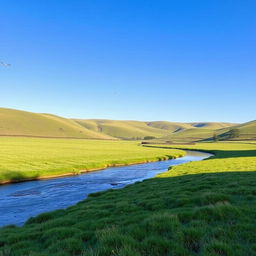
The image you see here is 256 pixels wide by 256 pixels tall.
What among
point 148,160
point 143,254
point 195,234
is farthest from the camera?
point 148,160

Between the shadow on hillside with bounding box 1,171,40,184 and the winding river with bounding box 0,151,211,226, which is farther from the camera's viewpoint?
the shadow on hillside with bounding box 1,171,40,184

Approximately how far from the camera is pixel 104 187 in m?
31.6

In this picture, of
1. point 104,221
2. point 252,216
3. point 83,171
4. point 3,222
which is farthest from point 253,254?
point 83,171

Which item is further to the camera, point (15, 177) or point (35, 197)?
point (15, 177)

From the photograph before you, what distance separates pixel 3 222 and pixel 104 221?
35.9 ft

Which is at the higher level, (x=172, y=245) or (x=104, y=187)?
(x=172, y=245)

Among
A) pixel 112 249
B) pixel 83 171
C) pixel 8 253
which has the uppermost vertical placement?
pixel 112 249

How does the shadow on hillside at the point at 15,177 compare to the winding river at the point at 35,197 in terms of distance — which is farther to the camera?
the shadow on hillside at the point at 15,177

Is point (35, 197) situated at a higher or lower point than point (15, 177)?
lower

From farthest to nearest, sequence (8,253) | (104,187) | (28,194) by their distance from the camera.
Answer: (104,187) → (28,194) → (8,253)

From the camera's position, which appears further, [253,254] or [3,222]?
[3,222]

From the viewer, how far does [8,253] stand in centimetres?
834

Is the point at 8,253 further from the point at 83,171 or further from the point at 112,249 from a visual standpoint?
the point at 83,171

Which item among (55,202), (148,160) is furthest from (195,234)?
(148,160)
